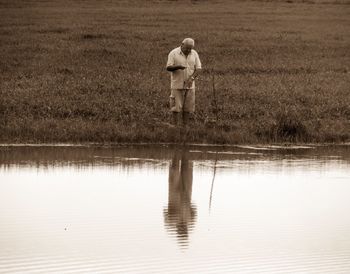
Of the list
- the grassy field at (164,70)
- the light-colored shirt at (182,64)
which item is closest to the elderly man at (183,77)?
the light-colored shirt at (182,64)

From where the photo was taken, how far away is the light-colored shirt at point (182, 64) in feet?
56.2

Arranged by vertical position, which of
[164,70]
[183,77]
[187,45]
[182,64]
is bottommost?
[164,70]

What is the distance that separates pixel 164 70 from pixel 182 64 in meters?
9.85

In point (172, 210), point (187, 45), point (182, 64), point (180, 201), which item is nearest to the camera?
point (172, 210)

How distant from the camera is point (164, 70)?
88.5 feet

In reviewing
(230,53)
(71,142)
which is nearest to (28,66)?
(230,53)

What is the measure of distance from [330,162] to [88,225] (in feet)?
18.4

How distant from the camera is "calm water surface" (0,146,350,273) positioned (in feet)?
27.3

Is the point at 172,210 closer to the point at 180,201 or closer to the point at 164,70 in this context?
the point at 180,201

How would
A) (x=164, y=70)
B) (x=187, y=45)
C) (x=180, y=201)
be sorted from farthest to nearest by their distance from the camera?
(x=164, y=70) < (x=187, y=45) < (x=180, y=201)

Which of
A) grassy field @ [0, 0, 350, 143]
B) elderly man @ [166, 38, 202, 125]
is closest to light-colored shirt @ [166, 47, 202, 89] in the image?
elderly man @ [166, 38, 202, 125]

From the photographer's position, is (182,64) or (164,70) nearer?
(182,64)

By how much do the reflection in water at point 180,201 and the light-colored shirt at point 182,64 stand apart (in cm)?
246

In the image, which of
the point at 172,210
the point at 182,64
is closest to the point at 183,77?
the point at 182,64
